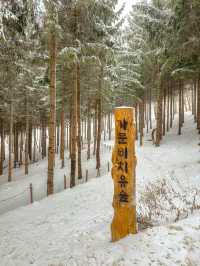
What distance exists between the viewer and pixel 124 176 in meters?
6.98

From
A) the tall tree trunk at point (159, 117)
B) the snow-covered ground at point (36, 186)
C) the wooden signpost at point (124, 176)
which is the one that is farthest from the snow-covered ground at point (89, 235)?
the tall tree trunk at point (159, 117)

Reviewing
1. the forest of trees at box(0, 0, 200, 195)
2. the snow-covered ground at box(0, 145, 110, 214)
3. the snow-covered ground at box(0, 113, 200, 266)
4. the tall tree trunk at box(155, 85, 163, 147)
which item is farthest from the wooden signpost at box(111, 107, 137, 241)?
the tall tree trunk at box(155, 85, 163, 147)

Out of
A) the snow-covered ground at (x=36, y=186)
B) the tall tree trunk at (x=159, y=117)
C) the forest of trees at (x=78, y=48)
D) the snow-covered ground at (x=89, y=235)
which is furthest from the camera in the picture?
the tall tree trunk at (x=159, y=117)

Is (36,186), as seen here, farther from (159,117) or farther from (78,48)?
(159,117)

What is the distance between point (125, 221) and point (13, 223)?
568cm

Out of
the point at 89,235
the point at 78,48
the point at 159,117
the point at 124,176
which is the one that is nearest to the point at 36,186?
the point at 78,48

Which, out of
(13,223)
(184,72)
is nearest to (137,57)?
(184,72)

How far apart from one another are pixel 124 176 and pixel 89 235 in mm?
1984

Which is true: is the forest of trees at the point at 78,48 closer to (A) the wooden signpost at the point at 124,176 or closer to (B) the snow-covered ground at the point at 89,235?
(B) the snow-covered ground at the point at 89,235

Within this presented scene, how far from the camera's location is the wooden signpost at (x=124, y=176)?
22.8ft

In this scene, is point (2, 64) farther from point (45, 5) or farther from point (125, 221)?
point (125, 221)

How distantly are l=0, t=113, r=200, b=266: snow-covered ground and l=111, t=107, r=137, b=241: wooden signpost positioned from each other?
285 mm

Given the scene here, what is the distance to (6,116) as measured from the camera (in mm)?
25500

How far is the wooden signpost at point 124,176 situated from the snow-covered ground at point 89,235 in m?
0.28
